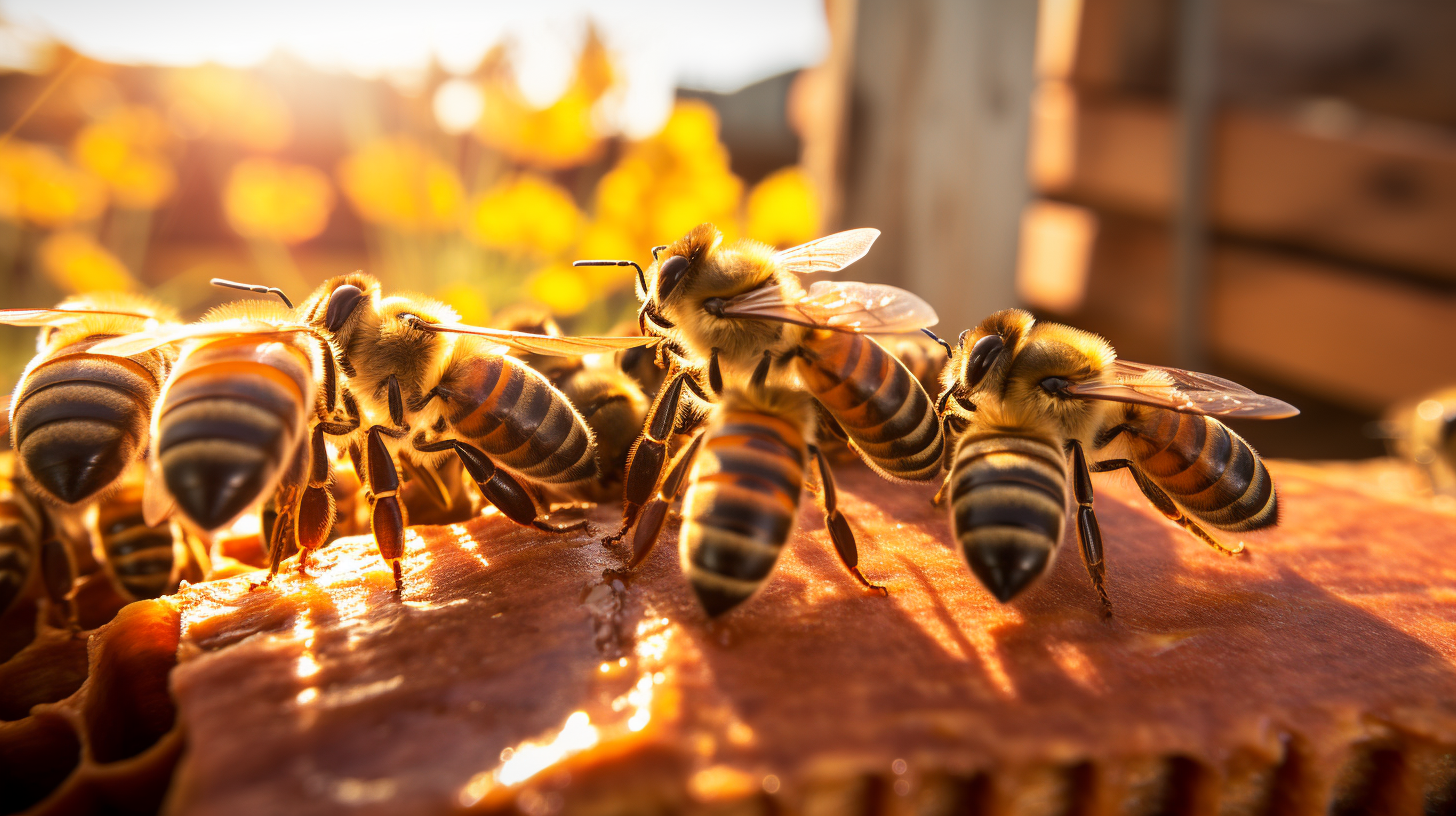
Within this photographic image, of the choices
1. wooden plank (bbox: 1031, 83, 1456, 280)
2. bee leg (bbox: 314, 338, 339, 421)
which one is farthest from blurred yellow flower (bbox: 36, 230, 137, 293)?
wooden plank (bbox: 1031, 83, 1456, 280)

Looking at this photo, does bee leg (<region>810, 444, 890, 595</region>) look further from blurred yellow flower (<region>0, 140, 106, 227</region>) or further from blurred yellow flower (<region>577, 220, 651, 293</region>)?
blurred yellow flower (<region>0, 140, 106, 227</region>)

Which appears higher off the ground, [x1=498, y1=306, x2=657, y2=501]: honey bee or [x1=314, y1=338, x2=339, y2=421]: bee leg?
[x1=314, y1=338, x2=339, y2=421]: bee leg

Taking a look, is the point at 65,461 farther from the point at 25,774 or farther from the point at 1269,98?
the point at 1269,98

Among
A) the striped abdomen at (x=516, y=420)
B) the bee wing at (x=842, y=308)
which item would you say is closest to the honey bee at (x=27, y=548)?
the striped abdomen at (x=516, y=420)

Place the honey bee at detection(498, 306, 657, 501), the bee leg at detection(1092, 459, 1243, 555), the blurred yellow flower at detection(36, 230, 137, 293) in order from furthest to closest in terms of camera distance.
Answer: the blurred yellow flower at detection(36, 230, 137, 293)
the honey bee at detection(498, 306, 657, 501)
the bee leg at detection(1092, 459, 1243, 555)

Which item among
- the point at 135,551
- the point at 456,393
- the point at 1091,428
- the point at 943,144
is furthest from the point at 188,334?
the point at 943,144

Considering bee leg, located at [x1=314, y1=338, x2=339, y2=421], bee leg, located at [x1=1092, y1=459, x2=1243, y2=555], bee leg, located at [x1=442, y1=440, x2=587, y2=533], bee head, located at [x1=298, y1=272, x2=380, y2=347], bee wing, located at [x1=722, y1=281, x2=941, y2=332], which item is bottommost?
A: bee leg, located at [x1=1092, y1=459, x2=1243, y2=555]

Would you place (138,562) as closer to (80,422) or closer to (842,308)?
(80,422)
